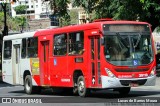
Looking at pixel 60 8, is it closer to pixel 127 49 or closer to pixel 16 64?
pixel 16 64

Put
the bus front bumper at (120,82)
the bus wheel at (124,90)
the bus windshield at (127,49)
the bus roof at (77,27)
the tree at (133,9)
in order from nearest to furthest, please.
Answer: the bus front bumper at (120,82)
the bus windshield at (127,49)
the bus roof at (77,27)
the bus wheel at (124,90)
the tree at (133,9)

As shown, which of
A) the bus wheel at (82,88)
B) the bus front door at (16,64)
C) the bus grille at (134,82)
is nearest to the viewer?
the bus grille at (134,82)

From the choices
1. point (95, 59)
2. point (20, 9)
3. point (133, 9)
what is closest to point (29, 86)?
point (95, 59)

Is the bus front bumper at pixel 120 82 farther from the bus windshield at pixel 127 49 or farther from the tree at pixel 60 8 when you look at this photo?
the tree at pixel 60 8

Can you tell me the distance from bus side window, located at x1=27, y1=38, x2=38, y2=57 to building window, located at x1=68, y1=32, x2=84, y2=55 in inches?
130

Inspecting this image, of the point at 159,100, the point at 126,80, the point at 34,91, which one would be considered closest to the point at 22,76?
the point at 34,91

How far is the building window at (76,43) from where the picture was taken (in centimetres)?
1934

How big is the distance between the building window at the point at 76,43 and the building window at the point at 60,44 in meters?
0.50

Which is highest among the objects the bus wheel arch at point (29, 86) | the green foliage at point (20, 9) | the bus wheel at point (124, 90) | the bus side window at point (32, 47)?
the bus side window at point (32, 47)

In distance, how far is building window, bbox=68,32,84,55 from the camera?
19344mm

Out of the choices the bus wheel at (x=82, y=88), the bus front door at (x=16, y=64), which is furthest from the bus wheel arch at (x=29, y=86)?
the bus wheel at (x=82, y=88)

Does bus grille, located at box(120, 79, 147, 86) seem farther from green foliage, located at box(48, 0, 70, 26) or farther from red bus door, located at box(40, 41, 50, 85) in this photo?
green foliage, located at box(48, 0, 70, 26)

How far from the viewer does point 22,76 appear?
24.4m

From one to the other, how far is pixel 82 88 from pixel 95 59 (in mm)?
1413
